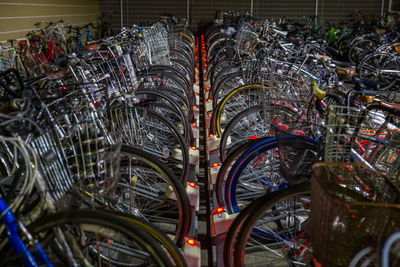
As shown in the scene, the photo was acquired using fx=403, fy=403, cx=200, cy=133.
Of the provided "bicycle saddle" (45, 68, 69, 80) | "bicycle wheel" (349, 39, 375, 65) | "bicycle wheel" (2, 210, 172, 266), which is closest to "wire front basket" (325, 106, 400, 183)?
"bicycle wheel" (2, 210, 172, 266)

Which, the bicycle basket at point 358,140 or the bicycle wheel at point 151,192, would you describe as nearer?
the bicycle basket at point 358,140

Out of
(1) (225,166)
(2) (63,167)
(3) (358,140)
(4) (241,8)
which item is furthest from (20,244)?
(4) (241,8)

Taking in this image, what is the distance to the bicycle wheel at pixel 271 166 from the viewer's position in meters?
2.24

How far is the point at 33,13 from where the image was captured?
7.44 m

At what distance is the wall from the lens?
21.0 ft

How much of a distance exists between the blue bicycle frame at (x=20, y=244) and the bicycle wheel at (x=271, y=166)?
1.20m

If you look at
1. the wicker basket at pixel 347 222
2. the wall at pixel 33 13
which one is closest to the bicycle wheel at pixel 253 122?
the wicker basket at pixel 347 222

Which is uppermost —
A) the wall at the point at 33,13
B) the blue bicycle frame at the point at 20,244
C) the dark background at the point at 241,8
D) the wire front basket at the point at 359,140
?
the dark background at the point at 241,8

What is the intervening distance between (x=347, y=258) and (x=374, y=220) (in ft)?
0.65

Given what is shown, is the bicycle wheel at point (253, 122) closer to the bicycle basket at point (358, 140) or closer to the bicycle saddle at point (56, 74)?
the bicycle basket at point (358, 140)

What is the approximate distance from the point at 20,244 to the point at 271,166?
1.86 metres

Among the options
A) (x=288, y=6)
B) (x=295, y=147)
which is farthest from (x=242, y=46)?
(x=288, y=6)

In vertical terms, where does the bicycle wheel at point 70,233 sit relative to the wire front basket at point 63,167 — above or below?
below

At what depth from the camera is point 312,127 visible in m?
2.49
